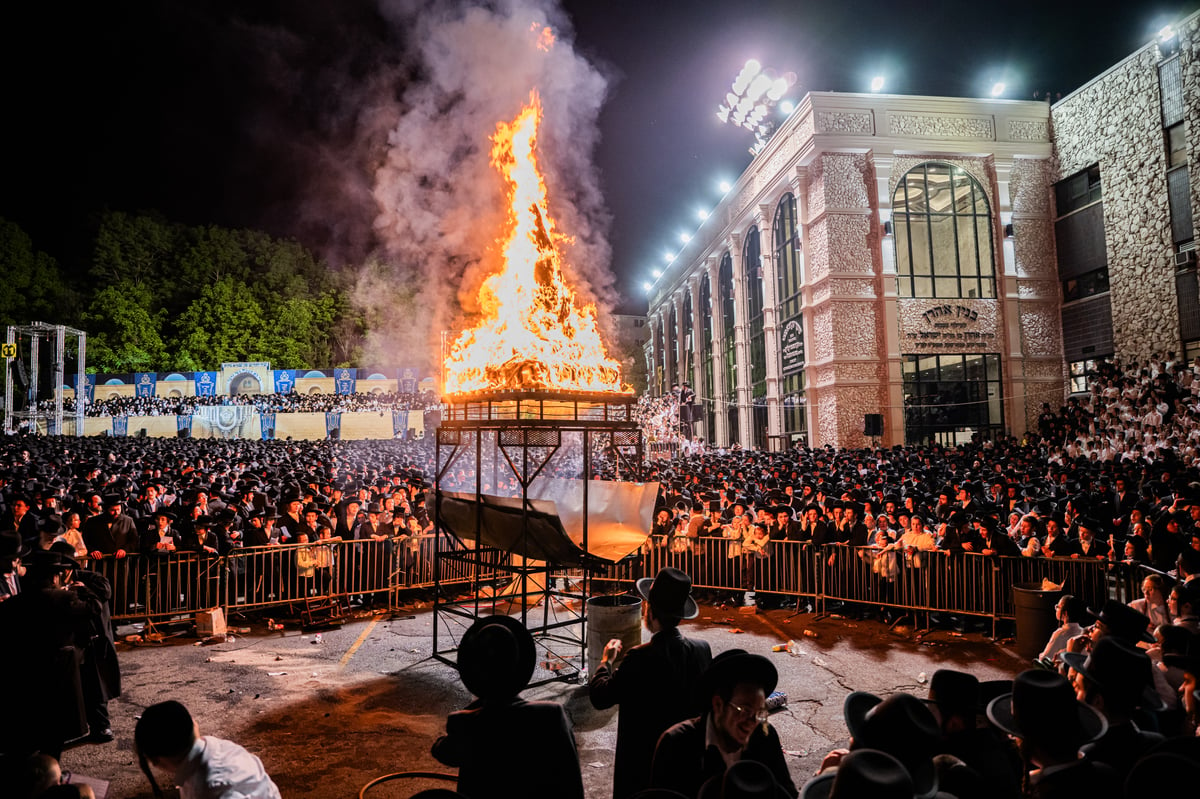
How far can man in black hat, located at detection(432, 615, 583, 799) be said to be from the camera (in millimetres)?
2604

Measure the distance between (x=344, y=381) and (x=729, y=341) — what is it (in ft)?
83.6

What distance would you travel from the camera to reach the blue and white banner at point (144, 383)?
44.2 metres

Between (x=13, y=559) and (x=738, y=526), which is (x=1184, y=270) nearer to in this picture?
(x=738, y=526)

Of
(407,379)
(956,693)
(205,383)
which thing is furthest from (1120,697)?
(205,383)

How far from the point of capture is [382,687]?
6.63 metres

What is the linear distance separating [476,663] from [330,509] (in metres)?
10.5

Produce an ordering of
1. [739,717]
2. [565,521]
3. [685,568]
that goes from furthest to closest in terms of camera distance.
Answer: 1. [685,568]
2. [565,521]
3. [739,717]

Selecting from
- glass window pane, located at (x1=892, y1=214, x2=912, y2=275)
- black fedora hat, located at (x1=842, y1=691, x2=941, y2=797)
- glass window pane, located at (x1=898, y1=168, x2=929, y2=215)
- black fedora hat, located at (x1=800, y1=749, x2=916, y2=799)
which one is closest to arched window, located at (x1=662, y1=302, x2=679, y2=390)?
glass window pane, located at (x1=898, y1=168, x2=929, y2=215)

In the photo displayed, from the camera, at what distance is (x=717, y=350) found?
42.4m

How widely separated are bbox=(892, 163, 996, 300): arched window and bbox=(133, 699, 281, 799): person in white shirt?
28760 mm

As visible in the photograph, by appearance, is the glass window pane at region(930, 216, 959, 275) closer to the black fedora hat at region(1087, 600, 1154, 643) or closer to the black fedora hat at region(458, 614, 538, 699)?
the black fedora hat at region(1087, 600, 1154, 643)

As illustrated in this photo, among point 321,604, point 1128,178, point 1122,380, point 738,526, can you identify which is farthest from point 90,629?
point 1128,178

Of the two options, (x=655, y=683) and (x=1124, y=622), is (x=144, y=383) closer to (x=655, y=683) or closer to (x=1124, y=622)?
(x=655, y=683)

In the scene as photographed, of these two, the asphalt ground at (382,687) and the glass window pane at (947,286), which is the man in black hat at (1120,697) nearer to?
the asphalt ground at (382,687)
